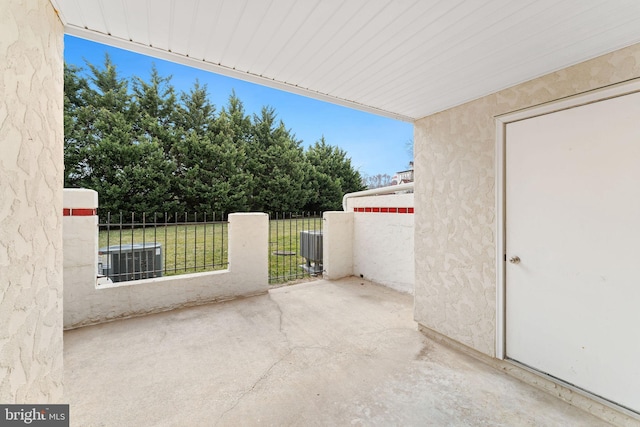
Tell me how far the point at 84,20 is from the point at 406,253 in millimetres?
4725

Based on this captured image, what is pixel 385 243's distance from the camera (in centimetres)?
521

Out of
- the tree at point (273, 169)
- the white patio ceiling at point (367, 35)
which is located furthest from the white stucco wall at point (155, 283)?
the tree at point (273, 169)

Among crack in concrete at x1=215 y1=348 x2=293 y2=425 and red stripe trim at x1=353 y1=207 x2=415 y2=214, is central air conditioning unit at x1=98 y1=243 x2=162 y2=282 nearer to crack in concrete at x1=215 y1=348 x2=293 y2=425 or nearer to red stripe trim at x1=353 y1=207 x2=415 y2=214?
crack in concrete at x1=215 y1=348 x2=293 y2=425

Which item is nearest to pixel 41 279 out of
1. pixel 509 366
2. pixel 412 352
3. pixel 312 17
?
pixel 312 17

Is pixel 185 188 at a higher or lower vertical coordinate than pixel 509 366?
higher

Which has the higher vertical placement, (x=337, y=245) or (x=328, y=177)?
(x=328, y=177)

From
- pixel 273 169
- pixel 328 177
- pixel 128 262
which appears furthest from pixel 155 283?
pixel 328 177

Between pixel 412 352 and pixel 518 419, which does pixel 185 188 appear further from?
pixel 518 419

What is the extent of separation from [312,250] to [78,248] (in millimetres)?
3953

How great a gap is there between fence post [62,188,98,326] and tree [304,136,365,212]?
13.4 m

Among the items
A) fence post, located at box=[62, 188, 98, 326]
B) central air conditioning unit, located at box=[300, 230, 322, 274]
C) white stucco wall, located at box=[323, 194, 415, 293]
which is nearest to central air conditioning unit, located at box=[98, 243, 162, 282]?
fence post, located at box=[62, 188, 98, 326]

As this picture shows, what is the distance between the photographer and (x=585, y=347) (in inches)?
81.2

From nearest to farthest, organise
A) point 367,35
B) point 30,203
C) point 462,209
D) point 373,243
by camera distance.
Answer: point 30,203, point 367,35, point 462,209, point 373,243

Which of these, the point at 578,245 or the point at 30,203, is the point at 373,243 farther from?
the point at 30,203
